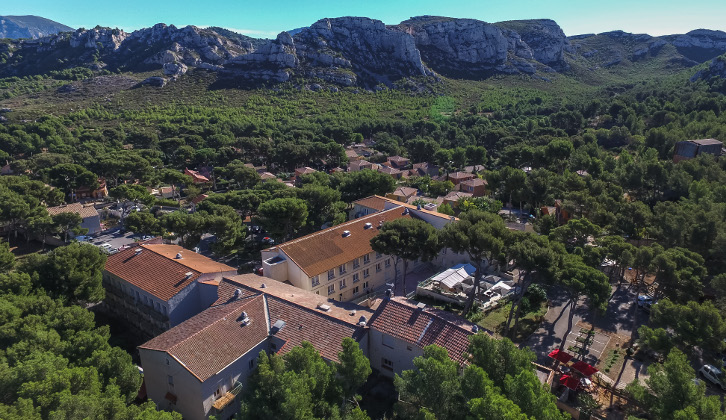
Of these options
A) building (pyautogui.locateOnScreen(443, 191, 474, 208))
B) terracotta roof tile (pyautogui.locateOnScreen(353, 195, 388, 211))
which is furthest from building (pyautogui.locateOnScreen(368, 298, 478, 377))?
building (pyautogui.locateOnScreen(443, 191, 474, 208))

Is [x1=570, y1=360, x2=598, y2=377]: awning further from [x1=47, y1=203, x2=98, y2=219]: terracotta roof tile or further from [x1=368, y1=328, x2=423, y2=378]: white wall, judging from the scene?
[x1=47, y1=203, x2=98, y2=219]: terracotta roof tile

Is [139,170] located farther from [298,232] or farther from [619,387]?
[619,387]

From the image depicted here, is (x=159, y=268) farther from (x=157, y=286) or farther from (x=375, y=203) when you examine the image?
(x=375, y=203)

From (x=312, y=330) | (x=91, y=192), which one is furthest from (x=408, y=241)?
(x=91, y=192)

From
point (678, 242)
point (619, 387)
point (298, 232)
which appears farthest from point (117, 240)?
point (678, 242)

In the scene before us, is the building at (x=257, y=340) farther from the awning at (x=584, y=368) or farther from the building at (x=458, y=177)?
the building at (x=458, y=177)

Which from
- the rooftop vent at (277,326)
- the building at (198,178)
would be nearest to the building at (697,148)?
the rooftop vent at (277,326)
